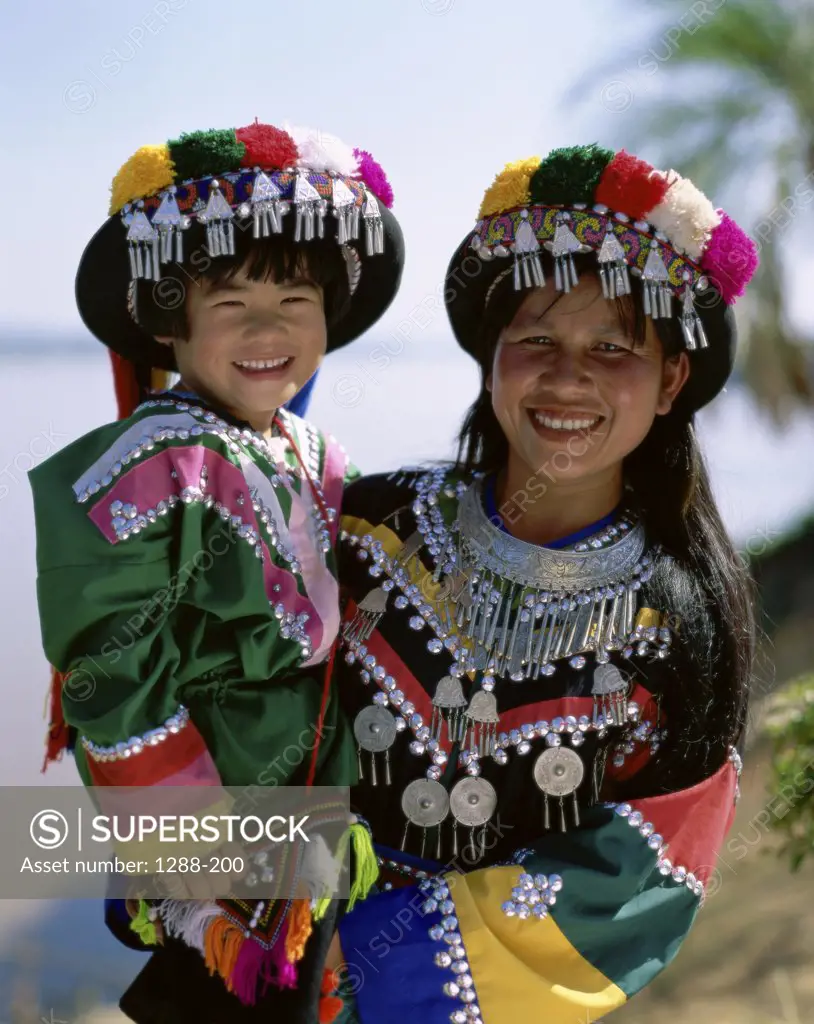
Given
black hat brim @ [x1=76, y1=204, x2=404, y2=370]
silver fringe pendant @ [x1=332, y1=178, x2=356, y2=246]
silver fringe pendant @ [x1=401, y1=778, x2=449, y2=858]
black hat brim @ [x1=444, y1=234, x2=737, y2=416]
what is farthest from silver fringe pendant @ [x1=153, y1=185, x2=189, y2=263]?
silver fringe pendant @ [x1=401, y1=778, x2=449, y2=858]

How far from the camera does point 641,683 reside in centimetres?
203

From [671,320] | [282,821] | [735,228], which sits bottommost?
[282,821]

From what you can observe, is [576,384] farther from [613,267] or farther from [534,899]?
[534,899]

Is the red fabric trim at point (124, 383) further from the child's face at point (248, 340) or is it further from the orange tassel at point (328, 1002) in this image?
the orange tassel at point (328, 1002)

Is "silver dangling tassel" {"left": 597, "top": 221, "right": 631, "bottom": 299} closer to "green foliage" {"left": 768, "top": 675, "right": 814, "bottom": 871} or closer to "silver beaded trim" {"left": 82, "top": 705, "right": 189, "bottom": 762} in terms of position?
"silver beaded trim" {"left": 82, "top": 705, "right": 189, "bottom": 762}

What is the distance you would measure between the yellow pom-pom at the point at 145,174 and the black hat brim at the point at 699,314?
55 cm

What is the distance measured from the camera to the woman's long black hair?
79.0 inches

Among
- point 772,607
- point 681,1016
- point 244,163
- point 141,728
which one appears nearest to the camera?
point 141,728

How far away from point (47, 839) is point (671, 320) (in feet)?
5.59

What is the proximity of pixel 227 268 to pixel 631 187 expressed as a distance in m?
0.70

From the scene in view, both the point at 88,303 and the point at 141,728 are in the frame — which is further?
the point at 88,303

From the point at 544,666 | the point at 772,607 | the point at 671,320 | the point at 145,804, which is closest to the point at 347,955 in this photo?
the point at 145,804

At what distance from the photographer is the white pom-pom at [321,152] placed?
6.72ft

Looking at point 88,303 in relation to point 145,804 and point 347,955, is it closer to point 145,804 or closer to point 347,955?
point 145,804
